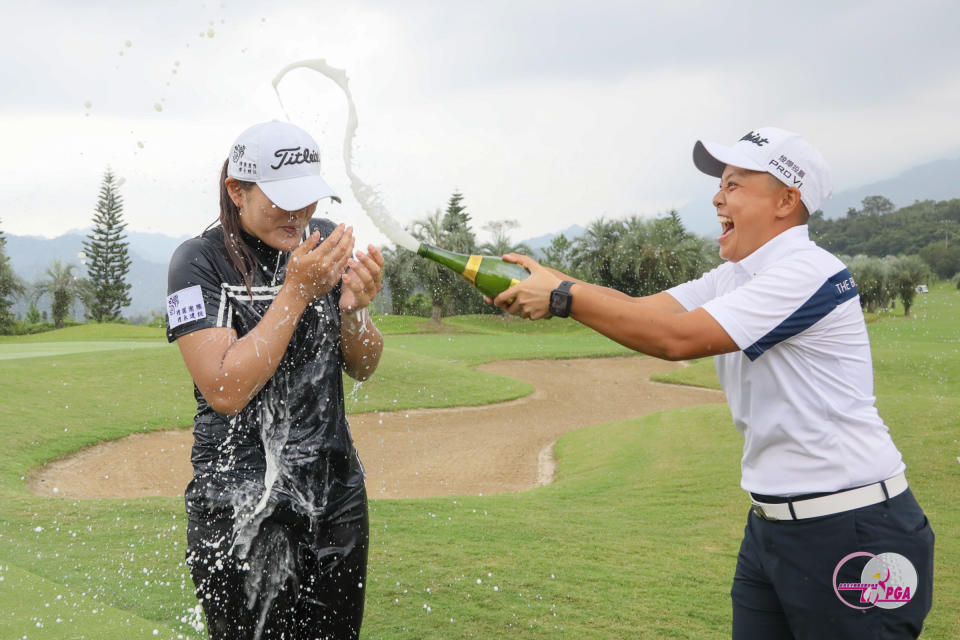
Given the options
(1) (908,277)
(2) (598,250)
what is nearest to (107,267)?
(2) (598,250)

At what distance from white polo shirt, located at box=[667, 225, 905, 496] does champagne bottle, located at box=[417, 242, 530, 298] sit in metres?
0.72

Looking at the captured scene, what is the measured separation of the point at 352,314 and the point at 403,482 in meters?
8.56

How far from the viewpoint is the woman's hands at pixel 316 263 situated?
2.65 m

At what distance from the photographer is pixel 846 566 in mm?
2676

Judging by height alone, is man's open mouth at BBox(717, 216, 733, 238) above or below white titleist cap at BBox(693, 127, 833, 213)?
below

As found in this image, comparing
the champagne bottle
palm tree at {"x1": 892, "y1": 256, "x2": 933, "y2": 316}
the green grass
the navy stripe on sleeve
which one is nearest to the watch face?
the champagne bottle

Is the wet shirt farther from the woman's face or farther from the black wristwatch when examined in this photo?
the black wristwatch

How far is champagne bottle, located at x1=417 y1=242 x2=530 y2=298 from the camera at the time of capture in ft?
9.69

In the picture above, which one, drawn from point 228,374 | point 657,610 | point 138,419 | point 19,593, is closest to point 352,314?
point 228,374

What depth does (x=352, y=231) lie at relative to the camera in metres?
2.87

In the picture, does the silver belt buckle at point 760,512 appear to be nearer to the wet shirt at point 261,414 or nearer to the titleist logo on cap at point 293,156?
the wet shirt at point 261,414

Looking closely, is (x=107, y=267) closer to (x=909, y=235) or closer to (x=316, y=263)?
(x=316, y=263)

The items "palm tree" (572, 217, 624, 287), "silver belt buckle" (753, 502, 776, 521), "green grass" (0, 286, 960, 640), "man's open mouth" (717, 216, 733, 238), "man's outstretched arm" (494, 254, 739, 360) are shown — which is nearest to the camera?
"man's outstretched arm" (494, 254, 739, 360)

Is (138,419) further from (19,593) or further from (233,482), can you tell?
(233,482)
